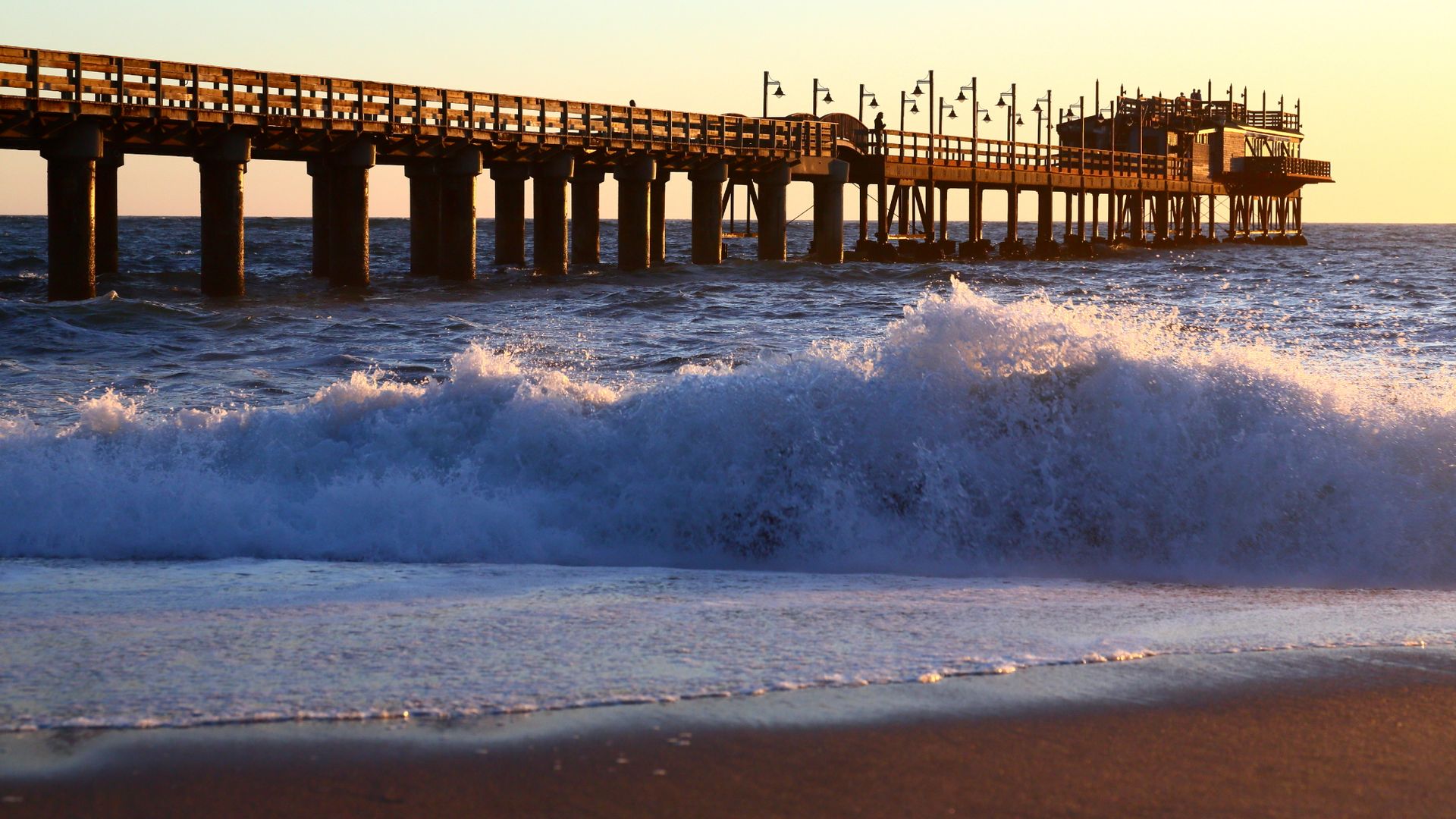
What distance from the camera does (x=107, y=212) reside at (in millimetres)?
28703

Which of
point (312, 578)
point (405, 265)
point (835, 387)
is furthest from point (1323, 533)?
point (405, 265)

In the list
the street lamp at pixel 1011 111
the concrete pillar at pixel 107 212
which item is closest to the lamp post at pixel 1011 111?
the street lamp at pixel 1011 111

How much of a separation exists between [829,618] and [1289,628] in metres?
1.79

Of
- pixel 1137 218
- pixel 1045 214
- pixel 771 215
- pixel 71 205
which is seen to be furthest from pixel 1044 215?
pixel 71 205

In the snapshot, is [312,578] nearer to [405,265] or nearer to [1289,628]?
[1289,628]

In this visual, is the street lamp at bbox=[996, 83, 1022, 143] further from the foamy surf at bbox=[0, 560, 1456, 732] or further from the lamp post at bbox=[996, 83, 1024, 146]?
the foamy surf at bbox=[0, 560, 1456, 732]

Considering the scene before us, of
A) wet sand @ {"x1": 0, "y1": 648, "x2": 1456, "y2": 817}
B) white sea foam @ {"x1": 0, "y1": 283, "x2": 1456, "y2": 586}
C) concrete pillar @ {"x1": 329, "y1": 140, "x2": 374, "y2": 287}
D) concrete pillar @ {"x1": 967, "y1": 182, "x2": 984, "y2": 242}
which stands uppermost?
concrete pillar @ {"x1": 967, "y1": 182, "x2": 984, "y2": 242}

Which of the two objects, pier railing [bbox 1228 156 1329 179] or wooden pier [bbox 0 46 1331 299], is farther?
pier railing [bbox 1228 156 1329 179]

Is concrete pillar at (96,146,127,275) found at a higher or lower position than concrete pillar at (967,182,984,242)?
lower

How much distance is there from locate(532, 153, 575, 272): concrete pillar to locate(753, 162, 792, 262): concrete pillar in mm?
7218

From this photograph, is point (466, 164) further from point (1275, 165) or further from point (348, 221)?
point (1275, 165)

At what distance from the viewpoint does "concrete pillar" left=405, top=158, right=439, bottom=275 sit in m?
28.9

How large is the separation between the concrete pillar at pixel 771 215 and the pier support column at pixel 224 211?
16.1 meters

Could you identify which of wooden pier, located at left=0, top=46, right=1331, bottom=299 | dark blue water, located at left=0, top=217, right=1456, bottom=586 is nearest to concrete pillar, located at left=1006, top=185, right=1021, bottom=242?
wooden pier, located at left=0, top=46, right=1331, bottom=299
